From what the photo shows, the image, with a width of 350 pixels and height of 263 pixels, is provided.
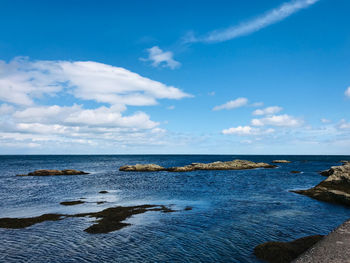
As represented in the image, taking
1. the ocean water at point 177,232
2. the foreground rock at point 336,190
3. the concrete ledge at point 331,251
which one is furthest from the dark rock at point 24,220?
the foreground rock at point 336,190

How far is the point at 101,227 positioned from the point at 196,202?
51.7 ft

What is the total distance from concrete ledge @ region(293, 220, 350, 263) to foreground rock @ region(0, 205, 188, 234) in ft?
52.3

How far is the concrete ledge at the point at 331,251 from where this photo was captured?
9.50 m

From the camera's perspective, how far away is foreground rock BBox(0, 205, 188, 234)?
21.5 meters

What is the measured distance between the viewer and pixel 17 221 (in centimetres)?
2383

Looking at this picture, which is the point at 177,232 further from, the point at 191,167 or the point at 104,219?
the point at 191,167

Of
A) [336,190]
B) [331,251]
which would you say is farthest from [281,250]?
[336,190]

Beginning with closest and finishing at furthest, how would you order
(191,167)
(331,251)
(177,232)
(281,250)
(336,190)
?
(331,251) < (281,250) < (177,232) < (336,190) < (191,167)

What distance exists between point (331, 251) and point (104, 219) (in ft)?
66.3

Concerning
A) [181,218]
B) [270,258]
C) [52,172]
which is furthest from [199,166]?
[270,258]

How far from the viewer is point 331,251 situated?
10.2 meters

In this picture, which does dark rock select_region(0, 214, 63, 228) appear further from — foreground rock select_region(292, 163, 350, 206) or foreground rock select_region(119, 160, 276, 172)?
foreground rock select_region(119, 160, 276, 172)

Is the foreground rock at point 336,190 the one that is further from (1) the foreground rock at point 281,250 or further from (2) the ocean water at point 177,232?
(1) the foreground rock at point 281,250

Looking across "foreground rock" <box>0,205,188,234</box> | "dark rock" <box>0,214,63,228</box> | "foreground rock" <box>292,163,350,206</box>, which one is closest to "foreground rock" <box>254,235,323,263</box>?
"foreground rock" <box>0,205,188,234</box>
